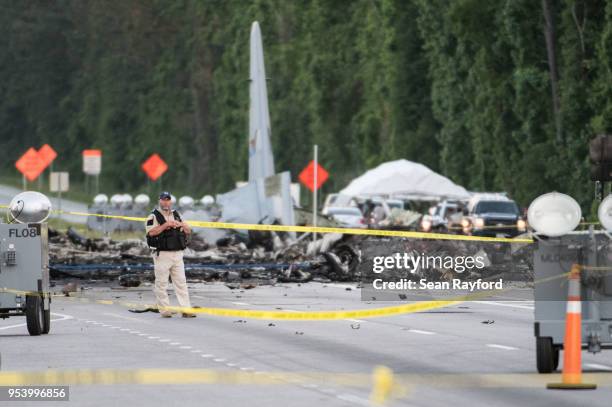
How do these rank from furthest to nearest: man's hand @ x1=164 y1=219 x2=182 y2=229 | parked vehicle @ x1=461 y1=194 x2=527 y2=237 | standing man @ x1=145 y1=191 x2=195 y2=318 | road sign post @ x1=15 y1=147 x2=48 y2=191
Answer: road sign post @ x1=15 y1=147 x2=48 y2=191 < parked vehicle @ x1=461 y1=194 x2=527 y2=237 < standing man @ x1=145 y1=191 x2=195 y2=318 < man's hand @ x1=164 y1=219 x2=182 y2=229

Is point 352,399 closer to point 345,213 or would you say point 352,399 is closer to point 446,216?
point 446,216

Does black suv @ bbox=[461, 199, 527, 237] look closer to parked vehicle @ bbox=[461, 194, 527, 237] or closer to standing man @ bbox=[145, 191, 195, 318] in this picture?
parked vehicle @ bbox=[461, 194, 527, 237]

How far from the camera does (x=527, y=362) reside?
19.1 m

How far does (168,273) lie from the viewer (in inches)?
1079

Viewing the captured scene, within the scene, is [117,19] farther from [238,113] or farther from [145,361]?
[145,361]

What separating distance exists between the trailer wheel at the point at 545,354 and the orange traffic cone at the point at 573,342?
1.22m

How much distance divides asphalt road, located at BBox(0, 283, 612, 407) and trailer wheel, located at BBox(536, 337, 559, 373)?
0.17 m

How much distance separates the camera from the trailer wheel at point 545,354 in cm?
1747

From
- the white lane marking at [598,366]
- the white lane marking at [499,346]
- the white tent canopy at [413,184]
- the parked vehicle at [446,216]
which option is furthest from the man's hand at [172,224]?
the white tent canopy at [413,184]

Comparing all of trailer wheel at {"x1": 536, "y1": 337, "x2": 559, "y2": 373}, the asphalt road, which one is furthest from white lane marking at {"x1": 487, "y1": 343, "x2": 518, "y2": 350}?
trailer wheel at {"x1": 536, "y1": 337, "x2": 559, "y2": 373}

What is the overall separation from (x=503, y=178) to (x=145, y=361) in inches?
2252

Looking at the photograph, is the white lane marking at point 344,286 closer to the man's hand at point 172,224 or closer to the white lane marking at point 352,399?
the man's hand at point 172,224

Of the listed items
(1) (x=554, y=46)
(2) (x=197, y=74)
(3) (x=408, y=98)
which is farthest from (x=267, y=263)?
(2) (x=197, y=74)

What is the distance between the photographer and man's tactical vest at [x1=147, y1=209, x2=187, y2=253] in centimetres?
2725
